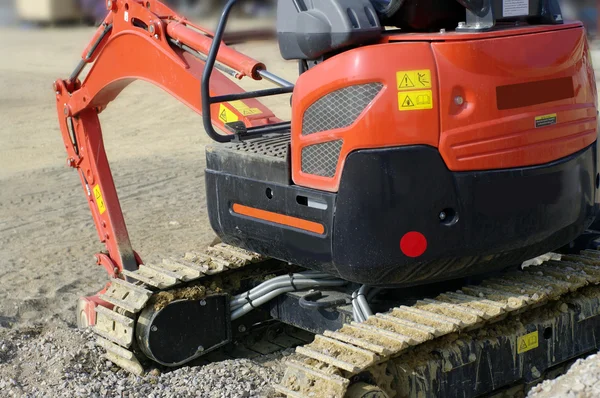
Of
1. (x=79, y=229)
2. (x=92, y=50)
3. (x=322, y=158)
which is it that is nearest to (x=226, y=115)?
(x=92, y=50)

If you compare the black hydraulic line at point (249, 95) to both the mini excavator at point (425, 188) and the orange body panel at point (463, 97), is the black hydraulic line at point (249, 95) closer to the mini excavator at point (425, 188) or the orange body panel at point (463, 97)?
the mini excavator at point (425, 188)

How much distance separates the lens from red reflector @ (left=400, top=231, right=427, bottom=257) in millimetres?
3906

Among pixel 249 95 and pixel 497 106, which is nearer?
pixel 497 106

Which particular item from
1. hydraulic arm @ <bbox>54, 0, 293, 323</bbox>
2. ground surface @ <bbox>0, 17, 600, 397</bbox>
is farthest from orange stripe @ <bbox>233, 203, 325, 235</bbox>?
ground surface @ <bbox>0, 17, 600, 397</bbox>

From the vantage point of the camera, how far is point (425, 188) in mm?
3859

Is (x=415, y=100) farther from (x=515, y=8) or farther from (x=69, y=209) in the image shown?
(x=69, y=209)

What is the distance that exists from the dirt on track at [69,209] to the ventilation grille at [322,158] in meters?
0.79

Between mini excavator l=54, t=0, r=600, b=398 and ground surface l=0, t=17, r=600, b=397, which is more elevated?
mini excavator l=54, t=0, r=600, b=398

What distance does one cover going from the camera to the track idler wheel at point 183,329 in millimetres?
4867

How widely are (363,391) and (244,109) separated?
5.92ft

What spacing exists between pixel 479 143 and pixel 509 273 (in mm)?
874

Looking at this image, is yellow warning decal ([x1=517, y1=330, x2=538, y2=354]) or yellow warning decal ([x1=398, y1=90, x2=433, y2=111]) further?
yellow warning decal ([x1=517, y1=330, x2=538, y2=354])

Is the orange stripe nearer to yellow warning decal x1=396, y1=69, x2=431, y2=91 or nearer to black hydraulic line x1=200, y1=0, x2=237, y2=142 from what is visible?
black hydraulic line x1=200, y1=0, x2=237, y2=142

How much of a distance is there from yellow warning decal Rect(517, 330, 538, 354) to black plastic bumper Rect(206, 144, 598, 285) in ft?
1.07
